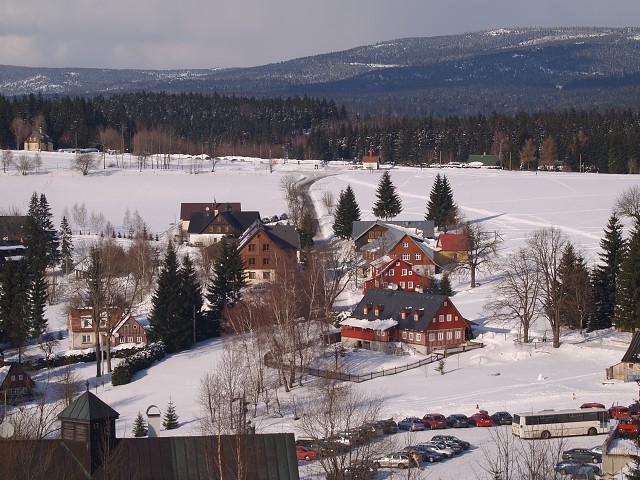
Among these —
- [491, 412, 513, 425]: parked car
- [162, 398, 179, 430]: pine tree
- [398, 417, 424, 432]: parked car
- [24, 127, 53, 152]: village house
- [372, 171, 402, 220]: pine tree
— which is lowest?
[162, 398, 179, 430]: pine tree

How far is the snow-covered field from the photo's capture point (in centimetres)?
3884

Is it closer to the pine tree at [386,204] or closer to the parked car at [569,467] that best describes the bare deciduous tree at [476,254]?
the pine tree at [386,204]

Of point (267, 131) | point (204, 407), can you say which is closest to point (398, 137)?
point (267, 131)

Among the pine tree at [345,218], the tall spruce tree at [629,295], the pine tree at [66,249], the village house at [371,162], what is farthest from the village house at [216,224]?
the village house at [371,162]

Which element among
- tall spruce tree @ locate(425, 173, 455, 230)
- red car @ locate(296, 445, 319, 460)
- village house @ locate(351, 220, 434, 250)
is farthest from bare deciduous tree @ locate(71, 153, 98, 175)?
red car @ locate(296, 445, 319, 460)

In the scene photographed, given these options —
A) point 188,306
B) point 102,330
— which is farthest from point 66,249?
point 188,306

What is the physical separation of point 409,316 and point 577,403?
45.8ft

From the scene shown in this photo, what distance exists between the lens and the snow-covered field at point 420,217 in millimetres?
38844

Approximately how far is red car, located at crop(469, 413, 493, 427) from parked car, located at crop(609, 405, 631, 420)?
3938 mm

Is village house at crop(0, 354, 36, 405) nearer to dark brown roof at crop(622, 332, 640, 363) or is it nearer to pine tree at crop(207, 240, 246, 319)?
pine tree at crop(207, 240, 246, 319)

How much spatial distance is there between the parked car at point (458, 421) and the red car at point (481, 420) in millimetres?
202

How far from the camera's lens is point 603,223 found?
79.1m

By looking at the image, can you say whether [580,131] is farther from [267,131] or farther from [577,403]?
[577,403]

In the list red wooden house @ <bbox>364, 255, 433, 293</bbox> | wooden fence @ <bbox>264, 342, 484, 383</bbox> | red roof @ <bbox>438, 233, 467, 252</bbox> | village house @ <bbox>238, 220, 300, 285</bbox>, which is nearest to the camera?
wooden fence @ <bbox>264, 342, 484, 383</bbox>
